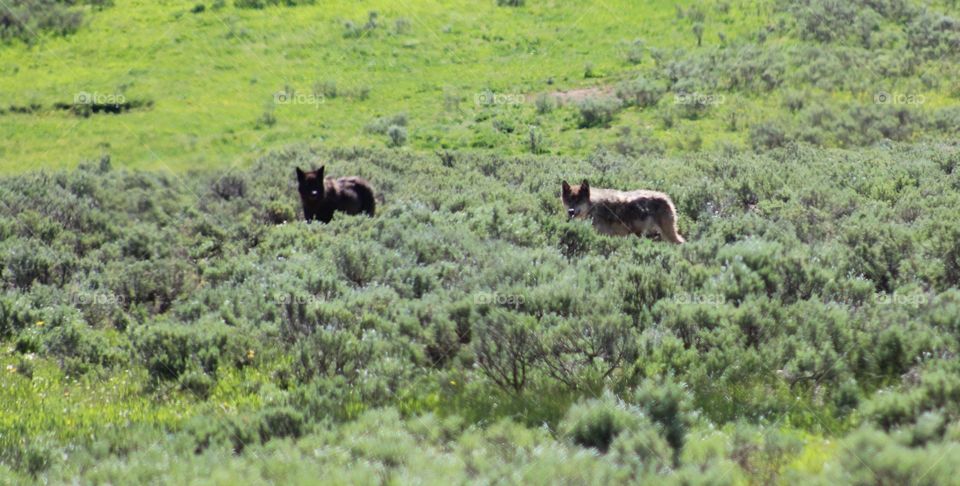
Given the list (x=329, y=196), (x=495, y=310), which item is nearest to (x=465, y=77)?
(x=329, y=196)

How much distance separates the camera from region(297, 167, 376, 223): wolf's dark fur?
15.2 meters

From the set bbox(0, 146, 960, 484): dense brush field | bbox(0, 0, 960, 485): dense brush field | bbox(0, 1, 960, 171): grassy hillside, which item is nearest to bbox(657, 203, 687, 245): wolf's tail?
bbox(0, 146, 960, 484): dense brush field

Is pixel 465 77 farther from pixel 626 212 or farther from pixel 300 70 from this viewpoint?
pixel 626 212

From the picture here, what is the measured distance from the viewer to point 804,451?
487 cm

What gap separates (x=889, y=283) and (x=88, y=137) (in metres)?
27.5

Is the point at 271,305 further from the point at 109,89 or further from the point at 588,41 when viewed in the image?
the point at 588,41

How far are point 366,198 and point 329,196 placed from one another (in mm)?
743

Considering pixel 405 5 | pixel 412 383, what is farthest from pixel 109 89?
pixel 412 383

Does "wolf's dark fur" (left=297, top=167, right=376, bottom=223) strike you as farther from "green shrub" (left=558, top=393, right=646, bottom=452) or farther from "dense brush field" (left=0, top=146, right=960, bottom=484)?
"green shrub" (left=558, top=393, right=646, bottom=452)

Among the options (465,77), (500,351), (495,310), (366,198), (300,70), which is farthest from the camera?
(300,70)

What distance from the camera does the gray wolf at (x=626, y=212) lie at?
40.0 ft

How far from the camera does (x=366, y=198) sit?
52.4 ft

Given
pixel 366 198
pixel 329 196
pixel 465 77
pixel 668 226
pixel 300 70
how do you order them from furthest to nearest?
pixel 300 70
pixel 465 77
pixel 366 198
pixel 329 196
pixel 668 226

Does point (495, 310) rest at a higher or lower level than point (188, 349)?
higher
